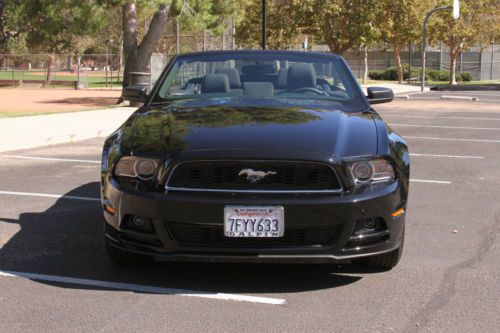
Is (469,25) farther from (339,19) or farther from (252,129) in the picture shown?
(252,129)

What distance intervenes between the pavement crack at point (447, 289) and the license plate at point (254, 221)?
936mm

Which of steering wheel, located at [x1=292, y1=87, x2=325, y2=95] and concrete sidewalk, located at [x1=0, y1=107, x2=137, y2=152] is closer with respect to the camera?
steering wheel, located at [x1=292, y1=87, x2=325, y2=95]

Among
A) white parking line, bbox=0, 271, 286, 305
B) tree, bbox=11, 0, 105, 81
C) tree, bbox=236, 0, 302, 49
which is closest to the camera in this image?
white parking line, bbox=0, 271, 286, 305

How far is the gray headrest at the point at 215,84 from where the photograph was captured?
5770mm

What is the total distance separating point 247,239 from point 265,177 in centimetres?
39

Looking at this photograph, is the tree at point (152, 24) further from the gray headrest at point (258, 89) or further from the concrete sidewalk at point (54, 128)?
the gray headrest at point (258, 89)

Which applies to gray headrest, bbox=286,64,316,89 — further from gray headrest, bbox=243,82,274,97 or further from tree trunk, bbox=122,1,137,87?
tree trunk, bbox=122,1,137,87

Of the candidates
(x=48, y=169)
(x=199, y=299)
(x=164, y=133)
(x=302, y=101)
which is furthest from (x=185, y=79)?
(x=48, y=169)

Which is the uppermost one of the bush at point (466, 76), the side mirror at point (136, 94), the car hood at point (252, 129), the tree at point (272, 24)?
the tree at point (272, 24)

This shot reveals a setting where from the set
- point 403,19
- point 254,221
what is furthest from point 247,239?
point 403,19

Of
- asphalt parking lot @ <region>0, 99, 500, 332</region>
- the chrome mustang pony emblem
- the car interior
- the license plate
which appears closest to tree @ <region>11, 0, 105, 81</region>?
asphalt parking lot @ <region>0, 99, 500, 332</region>

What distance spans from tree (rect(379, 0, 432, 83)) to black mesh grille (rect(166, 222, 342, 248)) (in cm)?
3785

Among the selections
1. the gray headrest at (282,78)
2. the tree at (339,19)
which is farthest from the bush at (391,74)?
the gray headrest at (282,78)

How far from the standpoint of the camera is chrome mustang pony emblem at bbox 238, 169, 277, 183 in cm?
418
